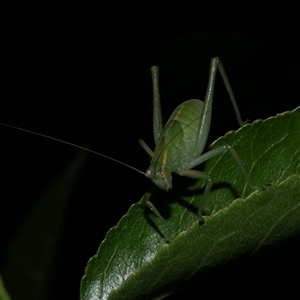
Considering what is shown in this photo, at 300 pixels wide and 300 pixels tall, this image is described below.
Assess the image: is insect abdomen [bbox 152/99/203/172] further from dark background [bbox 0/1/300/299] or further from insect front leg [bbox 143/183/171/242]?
insect front leg [bbox 143/183/171/242]

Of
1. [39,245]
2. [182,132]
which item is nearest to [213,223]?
[39,245]

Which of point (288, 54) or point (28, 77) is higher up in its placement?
point (28, 77)

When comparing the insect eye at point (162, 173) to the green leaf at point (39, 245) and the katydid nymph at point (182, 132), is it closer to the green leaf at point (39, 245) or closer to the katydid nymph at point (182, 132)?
the katydid nymph at point (182, 132)

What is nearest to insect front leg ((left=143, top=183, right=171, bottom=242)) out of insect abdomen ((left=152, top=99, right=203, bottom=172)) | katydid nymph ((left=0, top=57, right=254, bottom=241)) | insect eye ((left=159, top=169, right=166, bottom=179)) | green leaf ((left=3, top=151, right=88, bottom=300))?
insect eye ((left=159, top=169, right=166, bottom=179))

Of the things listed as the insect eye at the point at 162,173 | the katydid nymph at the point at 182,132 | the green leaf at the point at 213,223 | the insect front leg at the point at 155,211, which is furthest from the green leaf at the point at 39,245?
the katydid nymph at the point at 182,132

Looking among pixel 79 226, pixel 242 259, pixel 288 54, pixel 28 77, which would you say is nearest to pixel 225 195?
pixel 242 259

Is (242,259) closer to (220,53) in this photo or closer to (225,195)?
(225,195)
